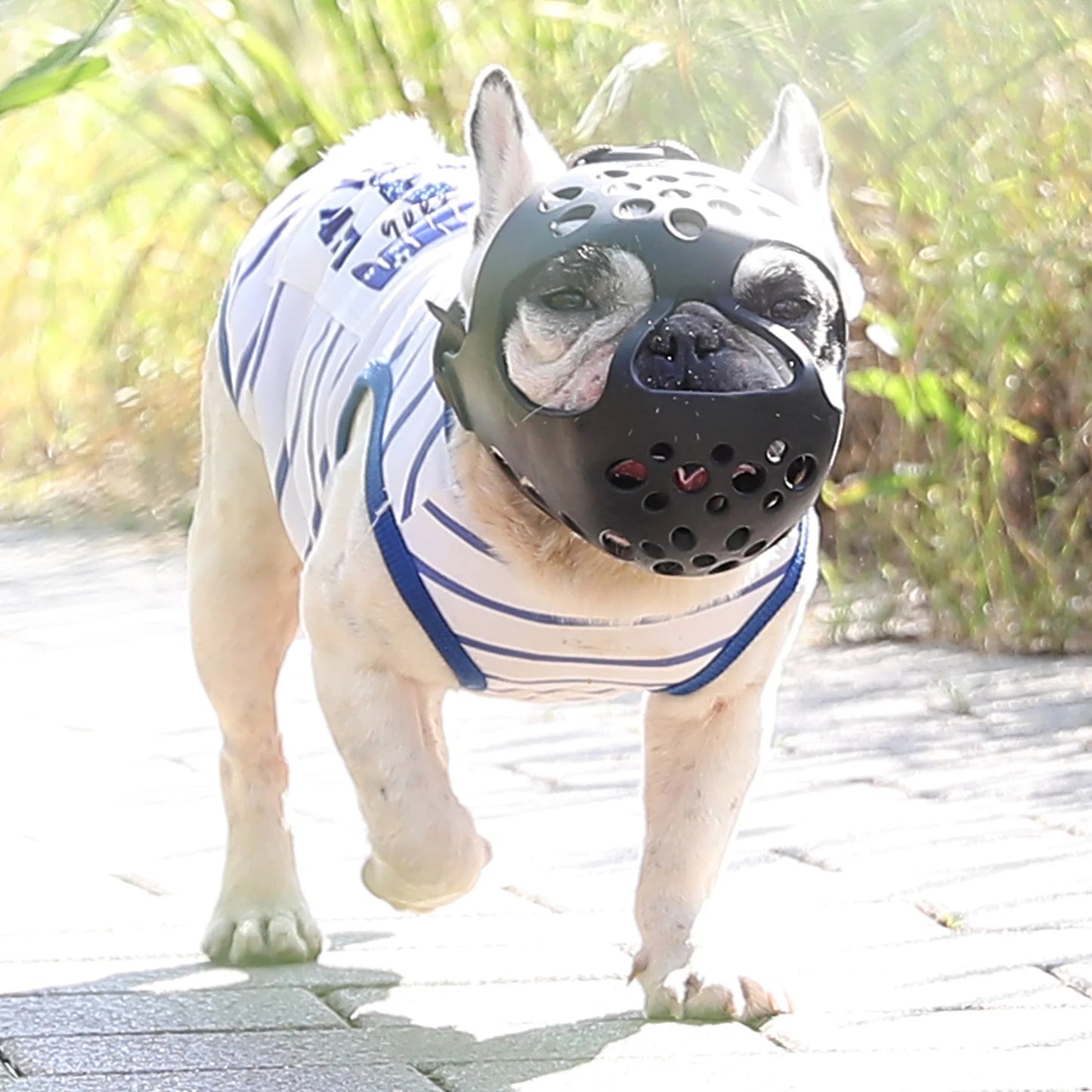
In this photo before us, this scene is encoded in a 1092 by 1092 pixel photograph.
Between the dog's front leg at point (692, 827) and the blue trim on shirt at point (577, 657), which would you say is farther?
the dog's front leg at point (692, 827)

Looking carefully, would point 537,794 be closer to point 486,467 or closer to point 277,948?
point 277,948

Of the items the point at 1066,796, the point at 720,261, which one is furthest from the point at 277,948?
the point at 1066,796

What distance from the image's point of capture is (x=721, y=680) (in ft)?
9.88

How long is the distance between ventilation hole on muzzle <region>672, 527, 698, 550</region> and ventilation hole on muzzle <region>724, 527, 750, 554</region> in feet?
0.12

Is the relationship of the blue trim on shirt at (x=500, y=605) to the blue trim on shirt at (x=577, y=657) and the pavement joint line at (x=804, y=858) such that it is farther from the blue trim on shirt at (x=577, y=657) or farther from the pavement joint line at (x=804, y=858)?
the pavement joint line at (x=804, y=858)

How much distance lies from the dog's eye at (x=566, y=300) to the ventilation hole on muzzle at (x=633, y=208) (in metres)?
0.10

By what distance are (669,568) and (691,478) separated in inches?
5.7

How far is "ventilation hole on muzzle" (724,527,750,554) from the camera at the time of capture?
2.52m

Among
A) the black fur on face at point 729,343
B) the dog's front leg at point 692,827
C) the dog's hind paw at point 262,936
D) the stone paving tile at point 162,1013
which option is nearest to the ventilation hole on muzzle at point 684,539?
the black fur on face at point 729,343

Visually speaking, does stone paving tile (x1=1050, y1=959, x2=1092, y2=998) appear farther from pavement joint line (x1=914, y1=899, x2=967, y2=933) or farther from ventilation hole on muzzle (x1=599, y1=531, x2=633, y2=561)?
ventilation hole on muzzle (x1=599, y1=531, x2=633, y2=561)

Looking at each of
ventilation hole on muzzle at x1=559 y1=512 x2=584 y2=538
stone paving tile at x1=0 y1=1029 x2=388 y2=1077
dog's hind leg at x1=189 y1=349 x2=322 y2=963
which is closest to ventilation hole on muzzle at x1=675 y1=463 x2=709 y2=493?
ventilation hole on muzzle at x1=559 y1=512 x2=584 y2=538

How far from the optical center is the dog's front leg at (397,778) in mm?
2980

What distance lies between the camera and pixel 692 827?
3.10 meters

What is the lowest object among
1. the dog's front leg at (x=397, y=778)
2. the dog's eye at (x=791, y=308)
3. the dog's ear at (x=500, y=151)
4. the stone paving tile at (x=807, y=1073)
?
the stone paving tile at (x=807, y=1073)
